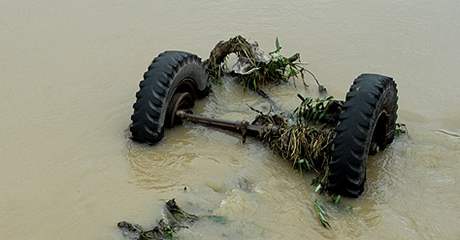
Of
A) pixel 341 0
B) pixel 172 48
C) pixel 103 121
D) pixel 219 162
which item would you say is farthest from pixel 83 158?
pixel 341 0

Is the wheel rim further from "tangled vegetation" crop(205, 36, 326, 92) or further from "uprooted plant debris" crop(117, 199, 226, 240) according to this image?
"uprooted plant debris" crop(117, 199, 226, 240)

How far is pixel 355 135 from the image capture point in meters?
5.13

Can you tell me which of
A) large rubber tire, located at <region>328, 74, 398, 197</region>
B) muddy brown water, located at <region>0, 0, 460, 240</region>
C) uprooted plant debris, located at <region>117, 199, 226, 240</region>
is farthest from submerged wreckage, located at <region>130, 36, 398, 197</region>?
uprooted plant debris, located at <region>117, 199, 226, 240</region>

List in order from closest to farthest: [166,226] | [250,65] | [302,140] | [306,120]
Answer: [166,226] → [302,140] → [306,120] → [250,65]

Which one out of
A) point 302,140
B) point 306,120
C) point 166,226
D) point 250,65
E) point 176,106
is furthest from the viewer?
point 250,65

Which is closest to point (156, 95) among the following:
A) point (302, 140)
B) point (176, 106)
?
point (176, 106)

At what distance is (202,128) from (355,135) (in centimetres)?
146

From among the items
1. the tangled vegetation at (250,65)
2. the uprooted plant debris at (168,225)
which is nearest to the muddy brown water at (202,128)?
the uprooted plant debris at (168,225)

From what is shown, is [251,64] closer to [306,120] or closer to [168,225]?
[306,120]

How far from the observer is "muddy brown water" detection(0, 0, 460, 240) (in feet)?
16.6

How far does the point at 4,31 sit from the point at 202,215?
12.8 feet

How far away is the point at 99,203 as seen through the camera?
5051 mm

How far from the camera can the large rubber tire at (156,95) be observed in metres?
5.63

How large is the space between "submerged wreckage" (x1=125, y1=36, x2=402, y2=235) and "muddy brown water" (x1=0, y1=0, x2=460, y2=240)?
0.13 m
